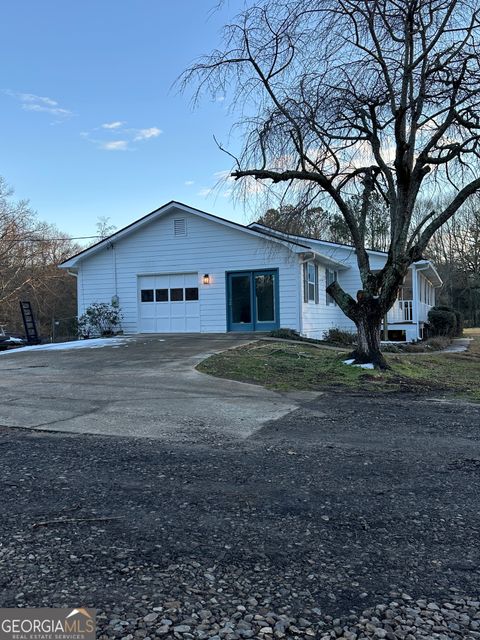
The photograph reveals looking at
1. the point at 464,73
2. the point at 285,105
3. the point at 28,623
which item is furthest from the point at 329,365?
the point at 28,623

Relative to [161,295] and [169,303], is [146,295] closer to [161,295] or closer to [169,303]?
[161,295]

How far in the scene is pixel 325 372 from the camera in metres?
10.6

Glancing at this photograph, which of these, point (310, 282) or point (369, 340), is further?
point (310, 282)

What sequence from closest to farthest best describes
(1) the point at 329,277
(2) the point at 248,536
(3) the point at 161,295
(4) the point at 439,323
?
(2) the point at 248,536 < (3) the point at 161,295 < (1) the point at 329,277 < (4) the point at 439,323

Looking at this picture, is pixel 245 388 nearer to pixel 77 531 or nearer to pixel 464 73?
pixel 77 531

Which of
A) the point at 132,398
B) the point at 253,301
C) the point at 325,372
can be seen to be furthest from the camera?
the point at 253,301

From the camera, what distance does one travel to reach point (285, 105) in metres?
11.0

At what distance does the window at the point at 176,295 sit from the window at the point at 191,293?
0.25 m

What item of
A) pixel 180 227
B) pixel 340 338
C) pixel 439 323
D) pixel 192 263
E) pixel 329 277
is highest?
pixel 180 227

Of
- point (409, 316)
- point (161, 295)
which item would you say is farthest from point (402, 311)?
point (161, 295)

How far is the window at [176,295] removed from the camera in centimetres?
1977

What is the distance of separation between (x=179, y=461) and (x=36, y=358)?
10039mm

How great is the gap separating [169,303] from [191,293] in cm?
101

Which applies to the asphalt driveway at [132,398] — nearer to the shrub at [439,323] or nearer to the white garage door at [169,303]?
the white garage door at [169,303]
